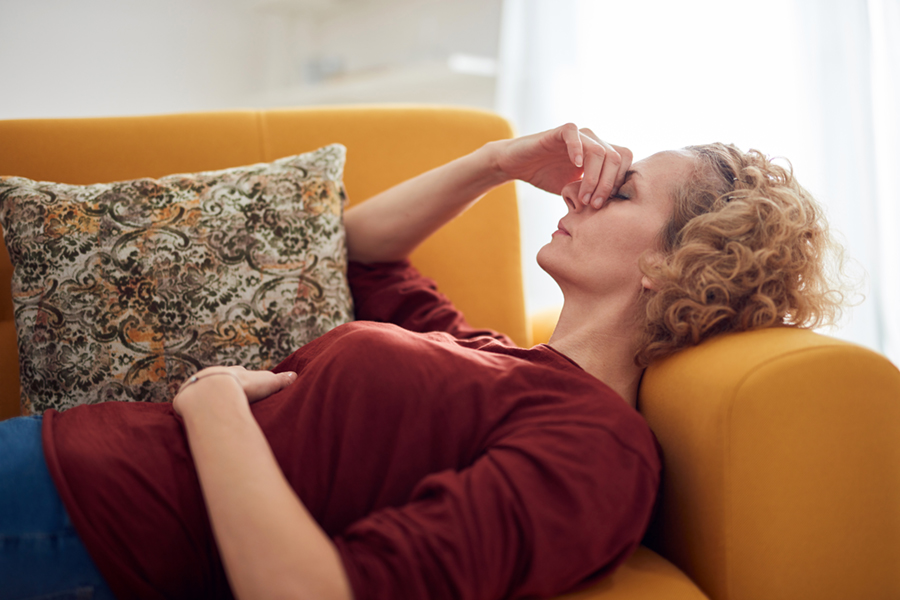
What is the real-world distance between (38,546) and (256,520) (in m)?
0.29

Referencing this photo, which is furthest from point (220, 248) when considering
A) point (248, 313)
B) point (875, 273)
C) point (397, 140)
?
point (875, 273)

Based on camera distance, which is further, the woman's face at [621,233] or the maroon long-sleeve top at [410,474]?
the woman's face at [621,233]

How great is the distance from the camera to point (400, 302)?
1218 millimetres

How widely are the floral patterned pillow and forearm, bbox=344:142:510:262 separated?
0.14m

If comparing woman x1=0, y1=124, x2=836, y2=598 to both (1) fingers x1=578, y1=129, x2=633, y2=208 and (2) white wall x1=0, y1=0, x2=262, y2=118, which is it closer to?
(1) fingers x1=578, y1=129, x2=633, y2=208

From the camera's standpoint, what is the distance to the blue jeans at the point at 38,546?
680 millimetres

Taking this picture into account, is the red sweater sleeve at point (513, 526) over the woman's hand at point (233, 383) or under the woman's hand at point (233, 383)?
under

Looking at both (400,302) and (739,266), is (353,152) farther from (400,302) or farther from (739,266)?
(739,266)

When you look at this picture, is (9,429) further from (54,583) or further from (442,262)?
(442,262)

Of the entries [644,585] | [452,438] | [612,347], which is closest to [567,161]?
[612,347]

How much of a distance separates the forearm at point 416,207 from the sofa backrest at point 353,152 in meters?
0.15

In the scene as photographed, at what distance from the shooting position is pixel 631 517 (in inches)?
26.3

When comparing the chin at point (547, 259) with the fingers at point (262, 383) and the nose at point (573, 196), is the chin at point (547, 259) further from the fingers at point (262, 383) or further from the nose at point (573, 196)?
the fingers at point (262, 383)

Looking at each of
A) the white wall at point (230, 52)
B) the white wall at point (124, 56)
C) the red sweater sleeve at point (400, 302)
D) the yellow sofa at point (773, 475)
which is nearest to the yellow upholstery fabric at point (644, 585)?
the yellow sofa at point (773, 475)
